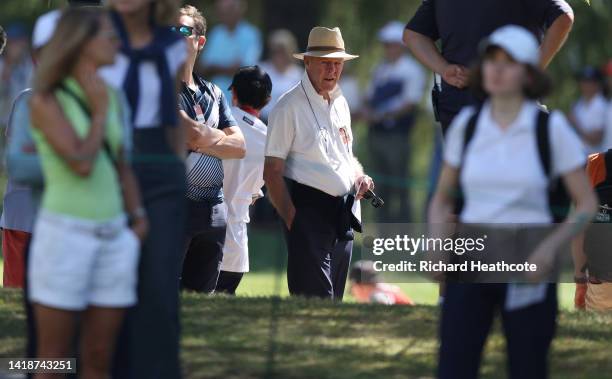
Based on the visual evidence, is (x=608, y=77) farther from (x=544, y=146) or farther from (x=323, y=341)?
(x=544, y=146)

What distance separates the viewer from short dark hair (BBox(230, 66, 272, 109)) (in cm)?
932

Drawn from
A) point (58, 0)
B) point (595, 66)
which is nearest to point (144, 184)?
point (58, 0)

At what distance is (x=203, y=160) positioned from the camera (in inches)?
333

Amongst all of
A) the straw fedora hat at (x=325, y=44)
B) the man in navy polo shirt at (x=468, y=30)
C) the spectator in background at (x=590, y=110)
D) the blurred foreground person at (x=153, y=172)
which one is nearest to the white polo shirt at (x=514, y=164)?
the blurred foreground person at (x=153, y=172)

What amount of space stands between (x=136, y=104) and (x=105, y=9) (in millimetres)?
382

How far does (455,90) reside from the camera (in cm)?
792

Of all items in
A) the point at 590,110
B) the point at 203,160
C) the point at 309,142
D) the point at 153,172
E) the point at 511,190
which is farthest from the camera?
the point at 590,110

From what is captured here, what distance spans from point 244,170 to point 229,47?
642cm

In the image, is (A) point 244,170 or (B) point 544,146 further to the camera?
(A) point 244,170

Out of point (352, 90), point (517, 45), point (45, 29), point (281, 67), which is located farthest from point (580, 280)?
point (352, 90)

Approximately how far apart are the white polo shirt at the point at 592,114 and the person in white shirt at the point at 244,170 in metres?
8.23

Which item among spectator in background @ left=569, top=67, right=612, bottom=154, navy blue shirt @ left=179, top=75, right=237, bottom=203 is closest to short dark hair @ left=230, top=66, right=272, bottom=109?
navy blue shirt @ left=179, top=75, right=237, bottom=203

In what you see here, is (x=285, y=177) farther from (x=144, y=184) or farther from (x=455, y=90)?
(x=144, y=184)

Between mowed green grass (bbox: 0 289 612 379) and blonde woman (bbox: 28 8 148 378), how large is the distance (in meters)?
1.45
